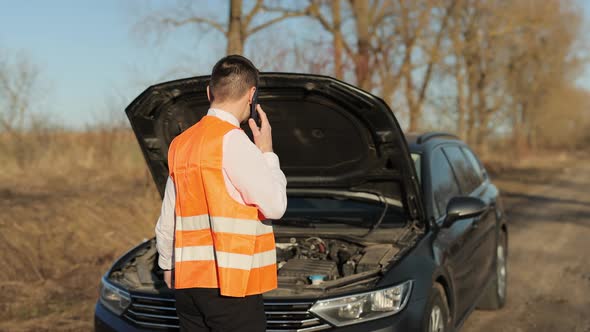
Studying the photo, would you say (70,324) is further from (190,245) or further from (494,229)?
(494,229)

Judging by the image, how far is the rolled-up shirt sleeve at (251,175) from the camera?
7.95 ft

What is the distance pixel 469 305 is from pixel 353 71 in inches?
342

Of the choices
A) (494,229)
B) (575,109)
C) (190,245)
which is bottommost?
(575,109)

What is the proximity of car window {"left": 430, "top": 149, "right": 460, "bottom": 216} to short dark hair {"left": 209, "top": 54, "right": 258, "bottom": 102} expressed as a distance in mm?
2566

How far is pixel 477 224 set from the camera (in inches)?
212

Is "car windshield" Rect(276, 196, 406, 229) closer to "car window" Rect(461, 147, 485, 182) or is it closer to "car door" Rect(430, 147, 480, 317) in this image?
"car door" Rect(430, 147, 480, 317)

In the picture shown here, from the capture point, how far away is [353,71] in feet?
43.0

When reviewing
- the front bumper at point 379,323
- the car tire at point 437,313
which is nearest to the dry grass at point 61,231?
the front bumper at point 379,323

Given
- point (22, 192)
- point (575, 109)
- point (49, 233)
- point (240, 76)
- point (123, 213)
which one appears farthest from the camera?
point (575, 109)

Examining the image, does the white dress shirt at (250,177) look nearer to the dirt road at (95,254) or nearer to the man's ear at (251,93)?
the man's ear at (251,93)

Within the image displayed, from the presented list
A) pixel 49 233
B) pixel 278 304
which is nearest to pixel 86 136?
pixel 49 233

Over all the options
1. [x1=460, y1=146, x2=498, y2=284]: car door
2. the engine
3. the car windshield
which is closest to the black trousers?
the engine

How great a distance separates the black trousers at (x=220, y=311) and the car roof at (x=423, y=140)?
2874 mm

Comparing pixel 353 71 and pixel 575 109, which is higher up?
pixel 353 71
